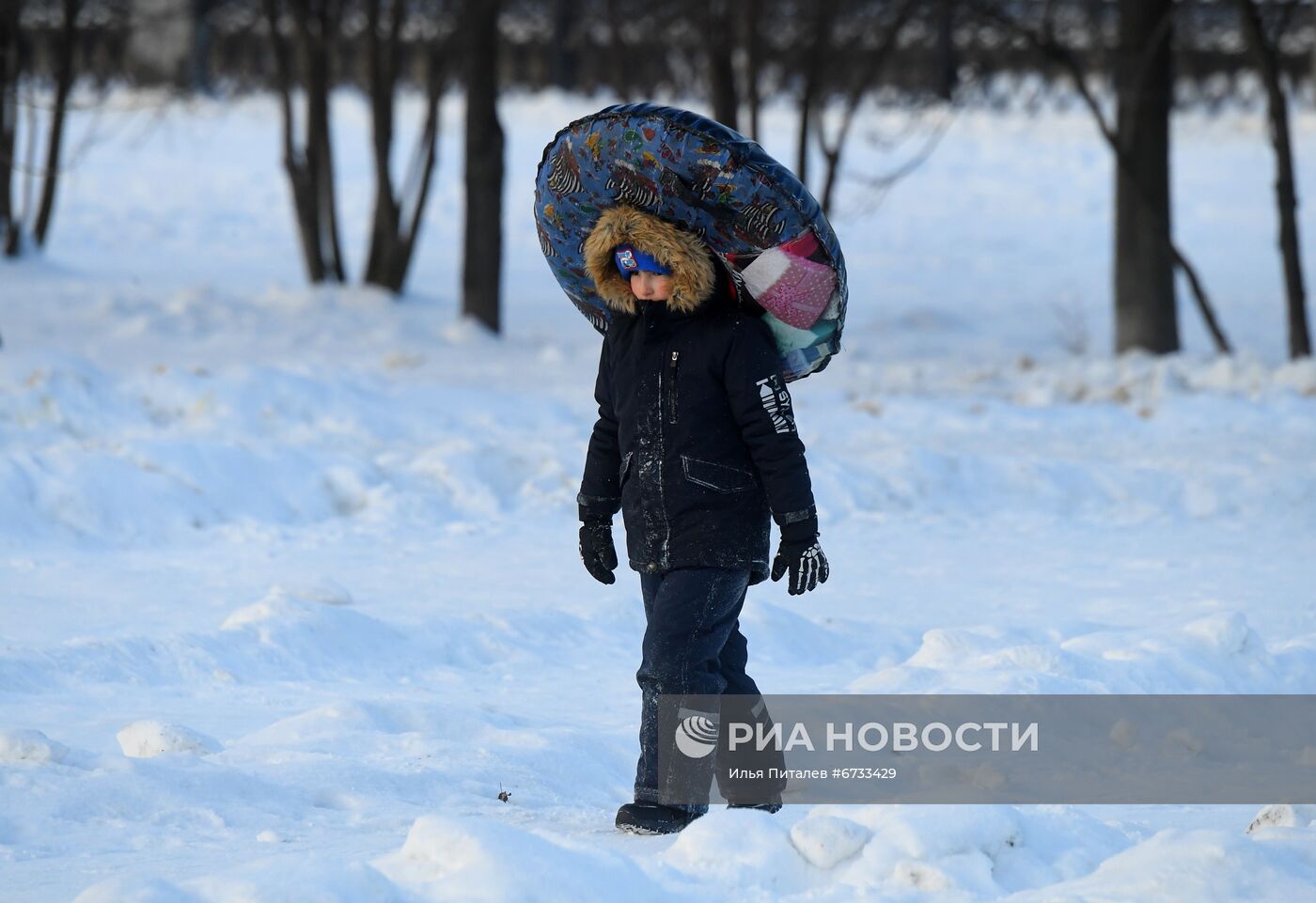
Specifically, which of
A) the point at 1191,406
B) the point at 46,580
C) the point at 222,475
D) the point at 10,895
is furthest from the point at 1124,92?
the point at 10,895

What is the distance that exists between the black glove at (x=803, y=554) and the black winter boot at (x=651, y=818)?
0.59m

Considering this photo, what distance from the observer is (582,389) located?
11586 millimetres

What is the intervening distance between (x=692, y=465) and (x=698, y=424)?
0.33ft

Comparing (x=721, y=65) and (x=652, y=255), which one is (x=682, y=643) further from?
(x=721, y=65)

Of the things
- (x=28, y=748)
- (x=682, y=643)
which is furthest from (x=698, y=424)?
(x=28, y=748)

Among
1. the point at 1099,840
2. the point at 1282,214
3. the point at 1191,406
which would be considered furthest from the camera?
the point at 1282,214

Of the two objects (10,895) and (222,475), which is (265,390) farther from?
(10,895)

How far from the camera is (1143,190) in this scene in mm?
13703

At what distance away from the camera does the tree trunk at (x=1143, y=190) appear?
1376 cm

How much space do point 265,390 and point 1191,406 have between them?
5949mm

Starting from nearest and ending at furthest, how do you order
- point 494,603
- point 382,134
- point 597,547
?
point 597,547
point 494,603
point 382,134

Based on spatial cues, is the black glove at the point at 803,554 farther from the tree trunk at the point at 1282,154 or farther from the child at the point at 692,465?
the tree trunk at the point at 1282,154

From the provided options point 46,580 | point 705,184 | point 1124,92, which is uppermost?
point 1124,92

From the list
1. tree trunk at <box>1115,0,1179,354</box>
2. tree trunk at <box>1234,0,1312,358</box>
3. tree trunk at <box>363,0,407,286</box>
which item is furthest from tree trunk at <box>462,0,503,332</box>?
tree trunk at <box>1234,0,1312,358</box>
